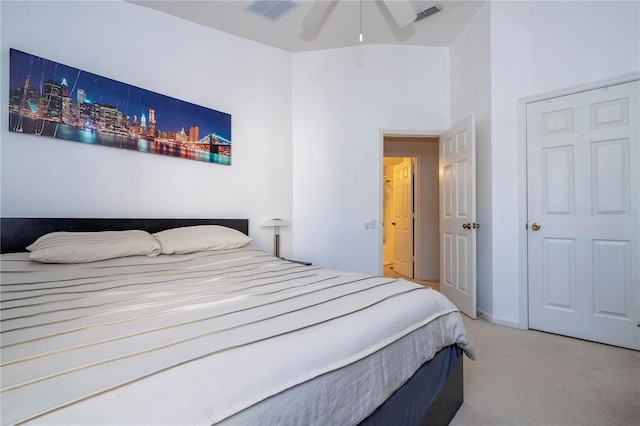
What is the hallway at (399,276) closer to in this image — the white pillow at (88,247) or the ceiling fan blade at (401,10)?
the ceiling fan blade at (401,10)

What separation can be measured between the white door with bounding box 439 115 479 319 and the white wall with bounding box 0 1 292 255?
1907 mm

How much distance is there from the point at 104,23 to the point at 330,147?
239 cm

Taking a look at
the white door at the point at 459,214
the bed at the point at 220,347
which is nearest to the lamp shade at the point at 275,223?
the bed at the point at 220,347

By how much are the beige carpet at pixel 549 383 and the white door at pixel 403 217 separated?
268 centimetres

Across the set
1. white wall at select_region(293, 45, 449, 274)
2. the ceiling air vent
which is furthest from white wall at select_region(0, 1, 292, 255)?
the ceiling air vent

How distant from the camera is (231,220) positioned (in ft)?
9.84

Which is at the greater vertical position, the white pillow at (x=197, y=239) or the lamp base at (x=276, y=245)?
the white pillow at (x=197, y=239)

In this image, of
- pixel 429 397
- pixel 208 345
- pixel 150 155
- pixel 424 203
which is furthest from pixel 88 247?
pixel 424 203

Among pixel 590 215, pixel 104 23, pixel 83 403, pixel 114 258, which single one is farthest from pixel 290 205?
pixel 83 403

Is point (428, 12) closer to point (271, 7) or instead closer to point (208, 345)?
point (271, 7)

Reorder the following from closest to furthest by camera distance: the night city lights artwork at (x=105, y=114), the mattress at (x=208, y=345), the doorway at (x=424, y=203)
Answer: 1. the mattress at (x=208, y=345)
2. the night city lights artwork at (x=105, y=114)
3. the doorway at (x=424, y=203)

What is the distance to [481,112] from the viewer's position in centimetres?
298

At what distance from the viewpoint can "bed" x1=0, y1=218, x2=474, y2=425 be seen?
55 centimetres

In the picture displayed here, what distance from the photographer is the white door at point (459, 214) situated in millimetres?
2844
